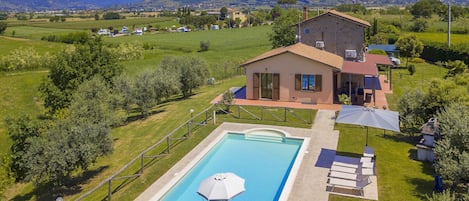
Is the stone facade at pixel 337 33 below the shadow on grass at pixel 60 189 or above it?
above

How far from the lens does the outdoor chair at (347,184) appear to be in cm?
1379

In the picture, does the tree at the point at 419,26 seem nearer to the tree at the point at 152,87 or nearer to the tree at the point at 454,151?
the tree at the point at 152,87

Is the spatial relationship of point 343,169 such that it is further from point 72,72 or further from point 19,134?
point 72,72

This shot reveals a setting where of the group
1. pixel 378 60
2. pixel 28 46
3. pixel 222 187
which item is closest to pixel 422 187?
pixel 222 187

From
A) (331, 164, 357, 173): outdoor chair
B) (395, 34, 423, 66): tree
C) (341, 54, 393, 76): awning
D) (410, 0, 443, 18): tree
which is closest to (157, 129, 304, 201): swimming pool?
(331, 164, 357, 173): outdoor chair

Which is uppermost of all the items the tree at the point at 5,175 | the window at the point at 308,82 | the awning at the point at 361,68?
the awning at the point at 361,68

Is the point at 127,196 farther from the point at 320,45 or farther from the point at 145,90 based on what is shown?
the point at 320,45

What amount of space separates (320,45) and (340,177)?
21157 millimetres

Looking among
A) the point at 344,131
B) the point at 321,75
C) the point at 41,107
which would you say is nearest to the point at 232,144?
the point at 344,131

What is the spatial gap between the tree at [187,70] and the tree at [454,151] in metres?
20.8

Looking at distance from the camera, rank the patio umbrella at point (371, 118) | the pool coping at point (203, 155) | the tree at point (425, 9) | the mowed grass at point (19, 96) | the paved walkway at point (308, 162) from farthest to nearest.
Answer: the tree at point (425, 9), the mowed grass at point (19, 96), the patio umbrella at point (371, 118), the pool coping at point (203, 155), the paved walkway at point (308, 162)

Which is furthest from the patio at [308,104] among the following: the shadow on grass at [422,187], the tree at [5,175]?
the tree at [5,175]

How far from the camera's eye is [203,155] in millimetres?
18328

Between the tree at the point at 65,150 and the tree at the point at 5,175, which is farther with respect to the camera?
the tree at the point at 5,175
